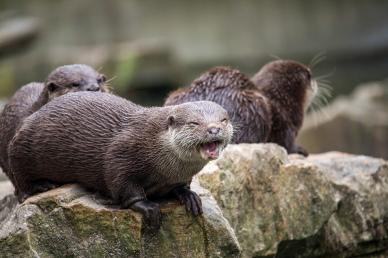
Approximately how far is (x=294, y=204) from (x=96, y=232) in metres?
1.27

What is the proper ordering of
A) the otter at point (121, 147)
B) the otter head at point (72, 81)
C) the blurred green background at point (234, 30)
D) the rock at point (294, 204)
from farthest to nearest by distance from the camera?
the blurred green background at point (234, 30) < the otter head at point (72, 81) < the rock at point (294, 204) < the otter at point (121, 147)

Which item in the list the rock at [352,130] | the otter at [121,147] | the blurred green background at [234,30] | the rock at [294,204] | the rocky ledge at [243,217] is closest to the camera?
the otter at [121,147]

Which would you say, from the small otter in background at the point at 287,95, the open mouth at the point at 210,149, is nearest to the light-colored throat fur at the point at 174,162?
the open mouth at the point at 210,149

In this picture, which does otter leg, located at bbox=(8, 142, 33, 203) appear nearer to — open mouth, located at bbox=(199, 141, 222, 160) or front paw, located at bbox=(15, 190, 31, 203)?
front paw, located at bbox=(15, 190, 31, 203)

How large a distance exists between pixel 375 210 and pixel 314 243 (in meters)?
0.46

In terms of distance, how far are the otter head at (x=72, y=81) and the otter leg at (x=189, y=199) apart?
1.04m

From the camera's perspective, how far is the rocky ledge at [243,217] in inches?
152

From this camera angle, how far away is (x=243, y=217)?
4.61m

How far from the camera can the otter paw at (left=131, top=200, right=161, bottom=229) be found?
3852 mm

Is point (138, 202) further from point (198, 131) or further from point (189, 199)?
point (198, 131)

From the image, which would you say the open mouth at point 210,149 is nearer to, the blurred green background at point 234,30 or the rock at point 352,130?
the rock at point 352,130

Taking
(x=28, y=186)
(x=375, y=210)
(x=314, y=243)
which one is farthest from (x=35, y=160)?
(x=375, y=210)

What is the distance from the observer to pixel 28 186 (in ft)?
14.0

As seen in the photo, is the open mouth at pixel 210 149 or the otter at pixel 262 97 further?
the otter at pixel 262 97
